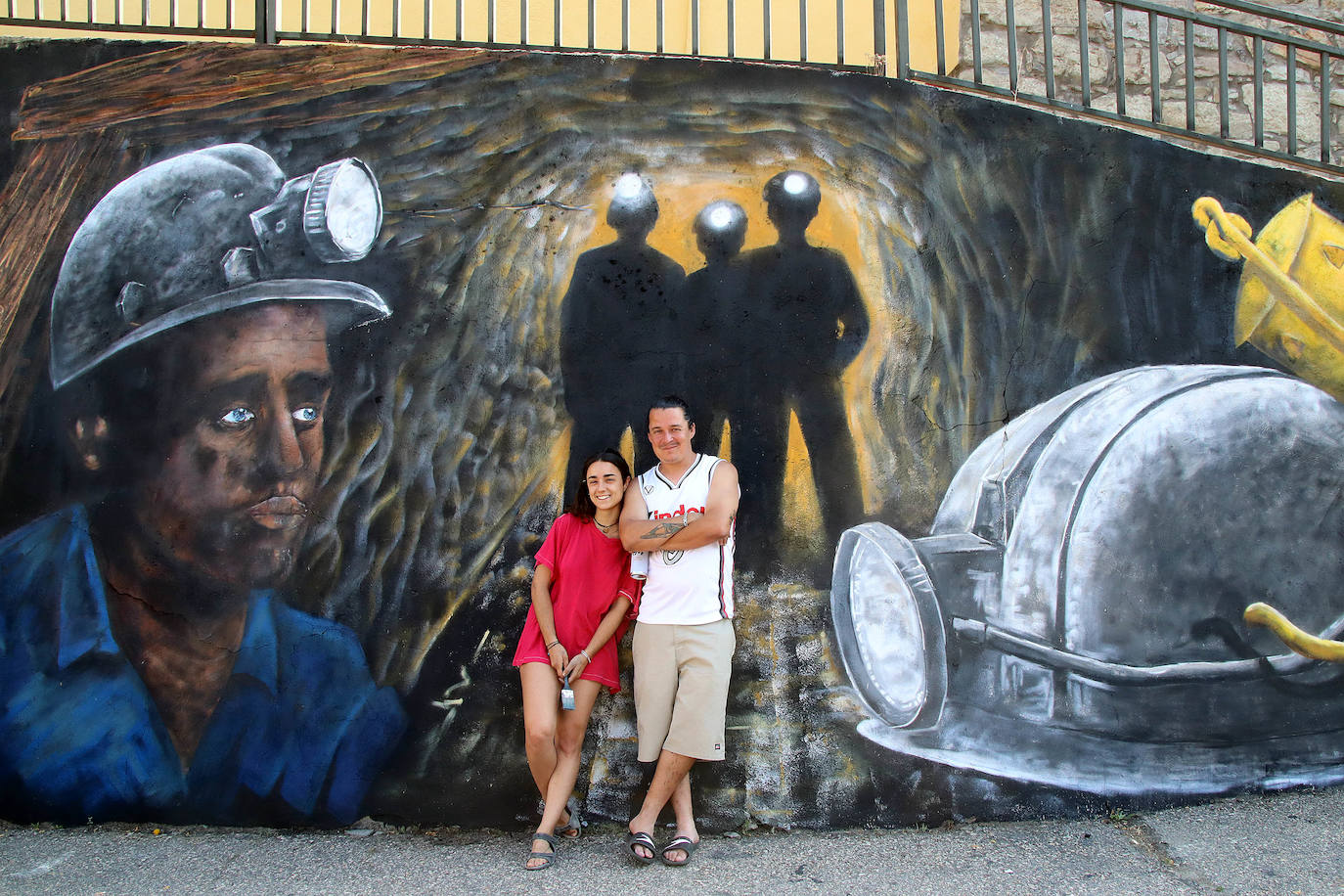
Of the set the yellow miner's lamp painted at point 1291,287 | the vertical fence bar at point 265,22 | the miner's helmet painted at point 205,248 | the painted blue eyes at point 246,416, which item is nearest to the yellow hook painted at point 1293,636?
the yellow miner's lamp painted at point 1291,287

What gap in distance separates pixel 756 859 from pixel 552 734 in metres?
0.88

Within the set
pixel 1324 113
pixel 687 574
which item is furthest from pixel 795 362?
pixel 1324 113

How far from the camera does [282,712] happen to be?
3.50 m

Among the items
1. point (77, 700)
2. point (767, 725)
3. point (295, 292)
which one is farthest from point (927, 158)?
point (77, 700)

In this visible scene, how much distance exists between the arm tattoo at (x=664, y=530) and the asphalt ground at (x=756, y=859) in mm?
1189

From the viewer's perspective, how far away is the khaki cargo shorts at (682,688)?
323cm

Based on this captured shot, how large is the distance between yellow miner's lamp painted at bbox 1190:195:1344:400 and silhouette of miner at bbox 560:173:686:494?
94.6 inches

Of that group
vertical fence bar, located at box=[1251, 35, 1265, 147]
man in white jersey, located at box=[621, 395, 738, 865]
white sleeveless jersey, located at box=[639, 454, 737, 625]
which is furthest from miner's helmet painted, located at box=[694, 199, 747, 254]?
vertical fence bar, located at box=[1251, 35, 1265, 147]

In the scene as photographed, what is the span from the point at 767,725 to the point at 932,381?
1.56 meters

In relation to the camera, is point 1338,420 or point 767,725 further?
point 1338,420

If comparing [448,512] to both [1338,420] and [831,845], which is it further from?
[1338,420]

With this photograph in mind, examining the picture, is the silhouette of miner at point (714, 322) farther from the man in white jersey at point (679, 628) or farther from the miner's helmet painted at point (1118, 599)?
the miner's helmet painted at point (1118, 599)

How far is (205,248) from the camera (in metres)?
3.65

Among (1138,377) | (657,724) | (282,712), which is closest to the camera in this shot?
(657,724)
